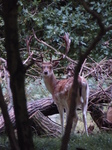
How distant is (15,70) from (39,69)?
18.4 ft

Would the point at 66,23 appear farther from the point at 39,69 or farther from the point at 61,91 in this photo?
the point at 61,91

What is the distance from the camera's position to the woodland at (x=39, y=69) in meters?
2.64

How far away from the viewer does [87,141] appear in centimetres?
530

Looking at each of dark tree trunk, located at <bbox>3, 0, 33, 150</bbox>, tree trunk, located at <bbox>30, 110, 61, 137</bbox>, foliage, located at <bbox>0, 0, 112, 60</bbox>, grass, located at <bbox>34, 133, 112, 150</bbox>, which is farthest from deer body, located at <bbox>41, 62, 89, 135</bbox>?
dark tree trunk, located at <bbox>3, 0, 33, 150</bbox>

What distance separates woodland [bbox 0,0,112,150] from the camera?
264 centimetres

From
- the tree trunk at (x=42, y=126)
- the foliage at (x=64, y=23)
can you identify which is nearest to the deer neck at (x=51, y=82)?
the tree trunk at (x=42, y=126)

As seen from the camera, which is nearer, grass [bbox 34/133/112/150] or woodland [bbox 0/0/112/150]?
woodland [bbox 0/0/112/150]

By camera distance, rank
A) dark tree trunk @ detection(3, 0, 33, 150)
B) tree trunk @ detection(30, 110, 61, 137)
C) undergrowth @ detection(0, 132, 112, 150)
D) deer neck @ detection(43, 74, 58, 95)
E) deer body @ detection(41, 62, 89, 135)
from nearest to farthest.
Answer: dark tree trunk @ detection(3, 0, 33, 150)
undergrowth @ detection(0, 132, 112, 150)
deer body @ detection(41, 62, 89, 135)
tree trunk @ detection(30, 110, 61, 137)
deer neck @ detection(43, 74, 58, 95)

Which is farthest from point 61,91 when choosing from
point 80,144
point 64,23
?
point 64,23

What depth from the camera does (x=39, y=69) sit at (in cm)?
828

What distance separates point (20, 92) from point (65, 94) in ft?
14.4

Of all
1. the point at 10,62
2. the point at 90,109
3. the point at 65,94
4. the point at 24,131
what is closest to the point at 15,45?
the point at 10,62

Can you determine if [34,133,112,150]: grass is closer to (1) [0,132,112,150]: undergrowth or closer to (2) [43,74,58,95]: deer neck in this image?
(1) [0,132,112,150]: undergrowth

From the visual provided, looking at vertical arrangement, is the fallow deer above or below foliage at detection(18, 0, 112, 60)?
below
